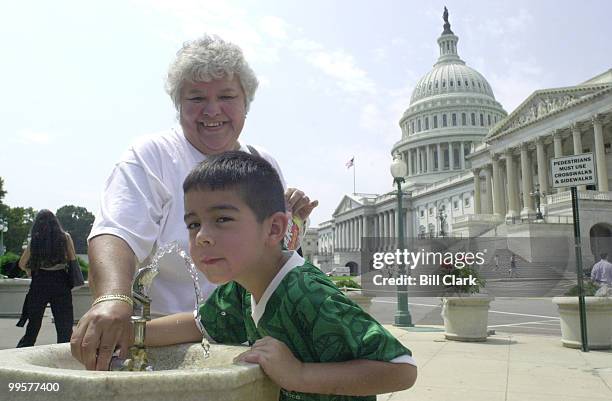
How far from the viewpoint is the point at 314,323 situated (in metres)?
1.65

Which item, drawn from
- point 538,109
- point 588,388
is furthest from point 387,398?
point 538,109

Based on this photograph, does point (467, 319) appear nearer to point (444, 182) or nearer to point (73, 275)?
point (73, 275)

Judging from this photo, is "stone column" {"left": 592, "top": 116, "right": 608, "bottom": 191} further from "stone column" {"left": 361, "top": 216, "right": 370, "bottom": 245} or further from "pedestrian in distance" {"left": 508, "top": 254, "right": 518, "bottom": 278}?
"stone column" {"left": 361, "top": 216, "right": 370, "bottom": 245}

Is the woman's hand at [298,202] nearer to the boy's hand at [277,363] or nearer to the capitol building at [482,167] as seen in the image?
the boy's hand at [277,363]

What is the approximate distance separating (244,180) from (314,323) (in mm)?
455

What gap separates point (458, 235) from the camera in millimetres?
64750

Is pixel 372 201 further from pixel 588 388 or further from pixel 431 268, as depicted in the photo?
pixel 588 388

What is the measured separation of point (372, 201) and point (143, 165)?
109m

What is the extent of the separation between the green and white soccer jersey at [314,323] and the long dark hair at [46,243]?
7.12m

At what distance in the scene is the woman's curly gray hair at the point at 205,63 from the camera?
109 inches

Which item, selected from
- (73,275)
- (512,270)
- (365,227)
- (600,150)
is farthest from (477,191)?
(73,275)

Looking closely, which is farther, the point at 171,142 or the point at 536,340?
the point at 536,340

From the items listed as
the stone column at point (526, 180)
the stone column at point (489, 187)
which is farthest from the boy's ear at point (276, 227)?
the stone column at point (489, 187)

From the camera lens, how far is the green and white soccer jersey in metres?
1.58
